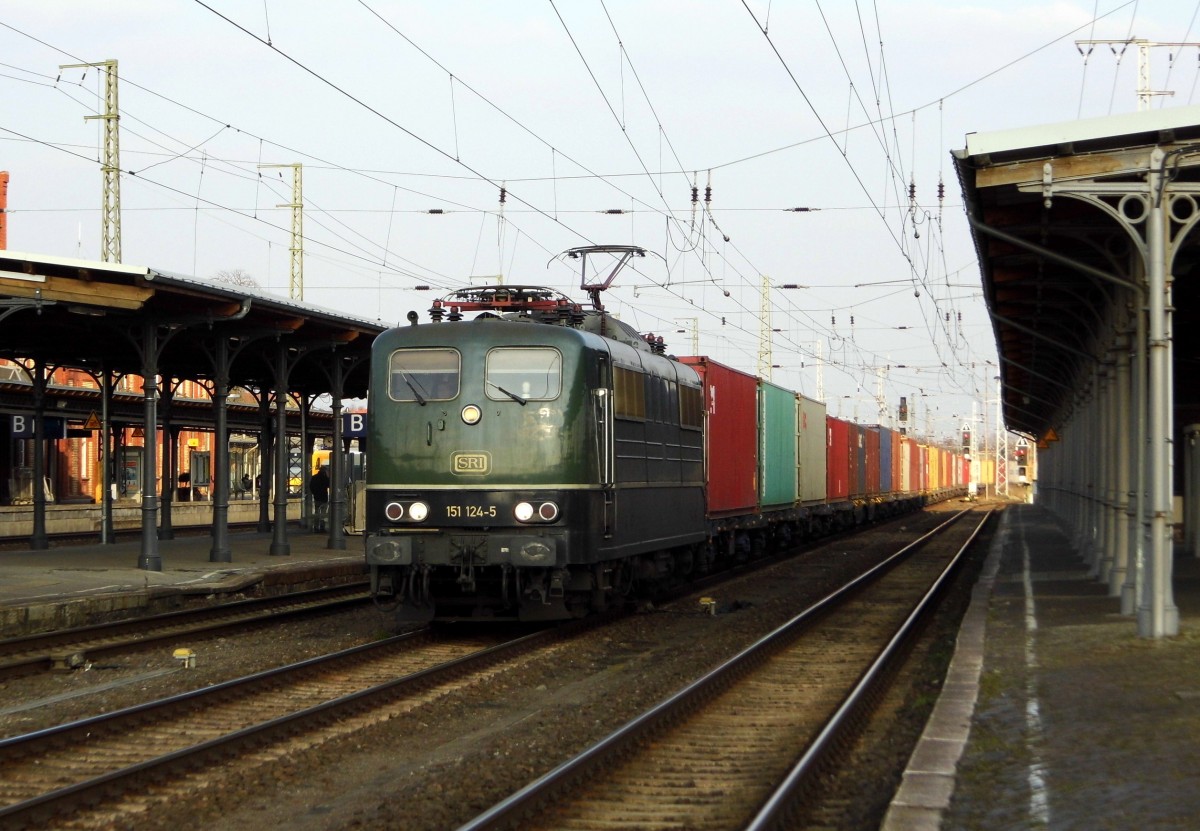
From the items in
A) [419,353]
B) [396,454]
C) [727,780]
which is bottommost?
[727,780]

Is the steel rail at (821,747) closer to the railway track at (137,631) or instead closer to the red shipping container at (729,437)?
the red shipping container at (729,437)

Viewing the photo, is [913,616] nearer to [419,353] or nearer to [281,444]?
[419,353]

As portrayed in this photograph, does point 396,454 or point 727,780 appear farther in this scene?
point 396,454

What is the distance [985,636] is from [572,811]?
690 centimetres

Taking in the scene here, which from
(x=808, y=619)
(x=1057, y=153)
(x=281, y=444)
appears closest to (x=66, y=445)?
(x=281, y=444)

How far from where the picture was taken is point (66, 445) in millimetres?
56500

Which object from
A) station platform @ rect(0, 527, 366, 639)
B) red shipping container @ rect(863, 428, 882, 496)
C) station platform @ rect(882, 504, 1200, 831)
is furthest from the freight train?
red shipping container @ rect(863, 428, 882, 496)

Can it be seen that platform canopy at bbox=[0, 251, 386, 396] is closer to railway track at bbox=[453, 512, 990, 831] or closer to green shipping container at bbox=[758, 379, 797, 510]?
green shipping container at bbox=[758, 379, 797, 510]

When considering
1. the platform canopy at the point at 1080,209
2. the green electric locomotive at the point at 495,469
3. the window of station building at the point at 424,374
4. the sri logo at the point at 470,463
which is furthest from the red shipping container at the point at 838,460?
the sri logo at the point at 470,463

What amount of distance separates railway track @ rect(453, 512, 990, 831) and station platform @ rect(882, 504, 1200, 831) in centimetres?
69

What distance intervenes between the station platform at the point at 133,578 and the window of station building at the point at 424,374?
505 cm

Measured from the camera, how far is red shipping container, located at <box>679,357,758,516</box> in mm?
19938

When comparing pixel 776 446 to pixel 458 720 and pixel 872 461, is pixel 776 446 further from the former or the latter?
pixel 872 461

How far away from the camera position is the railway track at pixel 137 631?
12484 mm
